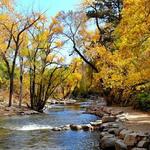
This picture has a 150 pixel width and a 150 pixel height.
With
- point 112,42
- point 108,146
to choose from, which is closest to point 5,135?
point 108,146

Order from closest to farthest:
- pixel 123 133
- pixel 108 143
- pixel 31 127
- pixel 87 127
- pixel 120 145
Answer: pixel 120 145, pixel 108 143, pixel 123 133, pixel 87 127, pixel 31 127

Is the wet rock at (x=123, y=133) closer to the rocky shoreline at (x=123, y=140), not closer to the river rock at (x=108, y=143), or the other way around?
the rocky shoreline at (x=123, y=140)

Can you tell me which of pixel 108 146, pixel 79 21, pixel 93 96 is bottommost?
pixel 108 146

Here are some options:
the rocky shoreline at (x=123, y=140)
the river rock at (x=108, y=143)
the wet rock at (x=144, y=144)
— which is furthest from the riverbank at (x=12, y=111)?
the wet rock at (x=144, y=144)

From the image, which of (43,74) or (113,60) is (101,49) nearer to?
(113,60)

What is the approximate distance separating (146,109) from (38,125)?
7967 millimetres

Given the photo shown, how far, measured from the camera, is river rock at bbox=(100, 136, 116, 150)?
54.8 feet

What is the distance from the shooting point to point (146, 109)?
2938 centimetres

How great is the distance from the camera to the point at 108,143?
16.8m

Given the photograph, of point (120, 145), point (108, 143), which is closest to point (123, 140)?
point (120, 145)

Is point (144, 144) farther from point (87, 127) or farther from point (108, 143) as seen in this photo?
point (87, 127)

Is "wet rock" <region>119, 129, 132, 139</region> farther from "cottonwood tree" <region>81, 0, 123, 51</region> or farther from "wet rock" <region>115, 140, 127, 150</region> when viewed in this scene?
"cottonwood tree" <region>81, 0, 123, 51</region>

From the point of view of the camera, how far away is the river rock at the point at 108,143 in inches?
658

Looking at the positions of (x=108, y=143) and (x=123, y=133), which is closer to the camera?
(x=108, y=143)
